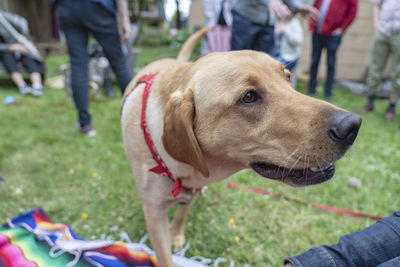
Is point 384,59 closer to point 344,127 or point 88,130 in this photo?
point 344,127

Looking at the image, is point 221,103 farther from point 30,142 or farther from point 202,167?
point 30,142

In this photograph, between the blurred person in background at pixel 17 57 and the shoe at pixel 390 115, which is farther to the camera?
the blurred person in background at pixel 17 57

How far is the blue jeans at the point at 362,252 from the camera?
4.61 feet

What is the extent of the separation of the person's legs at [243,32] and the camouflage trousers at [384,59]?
3.08 meters

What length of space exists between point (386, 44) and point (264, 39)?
306cm

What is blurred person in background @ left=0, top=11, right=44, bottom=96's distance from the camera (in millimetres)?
6648

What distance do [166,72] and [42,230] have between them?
1648mm

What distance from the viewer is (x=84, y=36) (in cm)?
364

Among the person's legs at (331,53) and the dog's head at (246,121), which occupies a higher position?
the dog's head at (246,121)

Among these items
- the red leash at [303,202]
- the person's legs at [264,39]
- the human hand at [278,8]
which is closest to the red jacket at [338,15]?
the person's legs at [264,39]

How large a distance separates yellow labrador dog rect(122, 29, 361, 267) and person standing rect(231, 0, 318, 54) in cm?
220

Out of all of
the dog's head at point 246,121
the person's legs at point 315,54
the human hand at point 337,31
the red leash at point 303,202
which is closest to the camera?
the dog's head at point 246,121

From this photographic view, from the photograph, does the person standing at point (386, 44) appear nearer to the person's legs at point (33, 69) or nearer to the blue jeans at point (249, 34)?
the blue jeans at point (249, 34)

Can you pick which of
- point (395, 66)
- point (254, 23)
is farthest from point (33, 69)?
point (395, 66)
